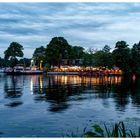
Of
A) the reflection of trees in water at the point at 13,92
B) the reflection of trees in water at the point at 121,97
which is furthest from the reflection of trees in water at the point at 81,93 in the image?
the reflection of trees in water at the point at 13,92

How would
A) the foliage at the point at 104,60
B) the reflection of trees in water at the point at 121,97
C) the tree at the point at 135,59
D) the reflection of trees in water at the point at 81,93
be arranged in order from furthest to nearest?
the foliage at the point at 104,60
the tree at the point at 135,59
the reflection of trees in water at the point at 81,93
the reflection of trees in water at the point at 121,97

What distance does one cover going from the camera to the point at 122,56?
6245 inches

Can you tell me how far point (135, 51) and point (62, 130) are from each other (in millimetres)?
138924

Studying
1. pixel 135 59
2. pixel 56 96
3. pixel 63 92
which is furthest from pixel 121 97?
pixel 135 59

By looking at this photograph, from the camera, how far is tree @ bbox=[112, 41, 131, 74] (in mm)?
157875

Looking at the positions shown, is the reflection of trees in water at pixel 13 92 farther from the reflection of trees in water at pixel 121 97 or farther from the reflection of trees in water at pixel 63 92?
the reflection of trees in water at pixel 121 97

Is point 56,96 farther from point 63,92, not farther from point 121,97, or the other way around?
point 121,97

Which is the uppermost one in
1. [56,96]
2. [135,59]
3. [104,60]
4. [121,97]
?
[135,59]

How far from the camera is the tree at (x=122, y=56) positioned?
158m

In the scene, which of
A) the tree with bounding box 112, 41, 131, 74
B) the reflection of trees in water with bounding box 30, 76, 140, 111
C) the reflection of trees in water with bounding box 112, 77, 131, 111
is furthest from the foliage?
the reflection of trees in water with bounding box 112, 77, 131, 111

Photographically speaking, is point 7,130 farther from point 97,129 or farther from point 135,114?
point 97,129

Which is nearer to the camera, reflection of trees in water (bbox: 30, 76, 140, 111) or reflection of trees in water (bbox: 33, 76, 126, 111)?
reflection of trees in water (bbox: 30, 76, 140, 111)

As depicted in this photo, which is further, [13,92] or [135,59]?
[135,59]

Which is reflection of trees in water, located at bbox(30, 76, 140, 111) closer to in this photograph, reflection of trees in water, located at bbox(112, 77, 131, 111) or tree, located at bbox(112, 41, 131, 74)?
reflection of trees in water, located at bbox(112, 77, 131, 111)
